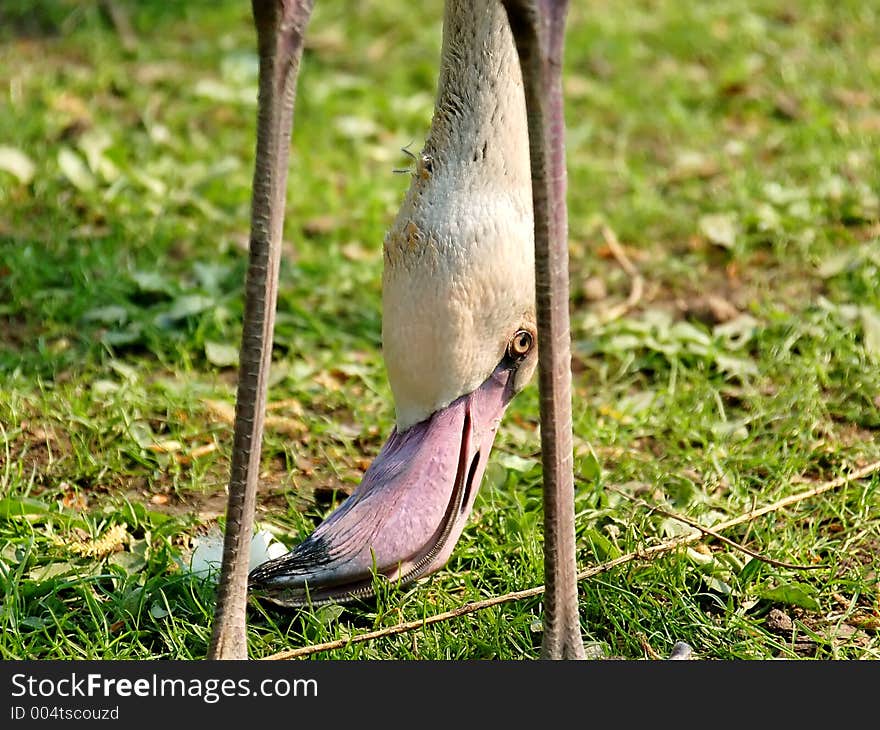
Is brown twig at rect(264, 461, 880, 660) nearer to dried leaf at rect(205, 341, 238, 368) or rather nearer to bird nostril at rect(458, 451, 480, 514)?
bird nostril at rect(458, 451, 480, 514)

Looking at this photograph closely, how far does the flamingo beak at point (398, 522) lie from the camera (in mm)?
2928

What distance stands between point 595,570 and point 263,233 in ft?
3.73

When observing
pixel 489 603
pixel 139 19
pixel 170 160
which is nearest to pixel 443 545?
pixel 489 603

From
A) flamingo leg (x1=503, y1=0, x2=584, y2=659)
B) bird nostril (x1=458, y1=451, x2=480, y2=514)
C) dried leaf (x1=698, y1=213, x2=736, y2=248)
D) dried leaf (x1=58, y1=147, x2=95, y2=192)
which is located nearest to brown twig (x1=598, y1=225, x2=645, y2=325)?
dried leaf (x1=698, y1=213, x2=736, y2=248)

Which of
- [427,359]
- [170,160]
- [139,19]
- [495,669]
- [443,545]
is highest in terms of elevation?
[139,19]

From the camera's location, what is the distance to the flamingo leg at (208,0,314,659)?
2.43 m

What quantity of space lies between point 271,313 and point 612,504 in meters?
1.28

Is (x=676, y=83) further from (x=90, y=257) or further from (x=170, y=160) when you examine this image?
(x=90, y=257)

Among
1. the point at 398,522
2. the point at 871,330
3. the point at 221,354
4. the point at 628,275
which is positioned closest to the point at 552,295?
the point at 398,522

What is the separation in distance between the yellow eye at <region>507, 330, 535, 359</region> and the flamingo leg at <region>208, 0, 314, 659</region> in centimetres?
74

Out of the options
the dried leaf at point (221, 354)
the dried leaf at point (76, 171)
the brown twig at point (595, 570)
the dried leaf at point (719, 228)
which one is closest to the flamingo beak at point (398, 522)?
the brown twig at point (595, 570)

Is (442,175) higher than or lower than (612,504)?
higher

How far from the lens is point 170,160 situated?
543 centimetres

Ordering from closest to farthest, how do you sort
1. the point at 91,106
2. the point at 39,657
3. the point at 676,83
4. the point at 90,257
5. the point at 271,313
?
the point at 271,313 < the point at 39,657 < the point at 90,257 < the point at 91,106 < the point at 676,83
